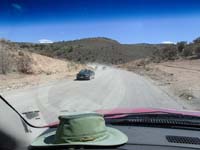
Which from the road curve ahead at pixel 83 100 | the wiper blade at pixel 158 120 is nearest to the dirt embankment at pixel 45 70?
the road curve ahead at pixel 83 100

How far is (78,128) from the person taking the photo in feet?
11.0

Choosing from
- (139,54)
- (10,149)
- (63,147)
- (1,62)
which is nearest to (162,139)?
(63,147)

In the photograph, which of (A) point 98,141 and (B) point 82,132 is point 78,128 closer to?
(B) point 82,132

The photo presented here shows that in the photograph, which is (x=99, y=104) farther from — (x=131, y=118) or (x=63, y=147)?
(x=63, y=147)

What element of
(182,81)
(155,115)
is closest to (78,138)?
(155,115)

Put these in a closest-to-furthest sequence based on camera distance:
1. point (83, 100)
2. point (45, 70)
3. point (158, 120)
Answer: point (158, 120)
point (83, 100)
point (45, 70)

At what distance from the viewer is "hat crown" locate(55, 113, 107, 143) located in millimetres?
3359

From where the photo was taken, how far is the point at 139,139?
3658 mm

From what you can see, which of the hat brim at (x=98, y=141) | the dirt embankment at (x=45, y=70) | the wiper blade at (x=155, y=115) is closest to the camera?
the hat brim at (x=98, y=141)

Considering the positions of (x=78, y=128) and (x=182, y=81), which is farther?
(x=182, y=81)

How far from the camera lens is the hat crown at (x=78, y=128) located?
11.0 ft

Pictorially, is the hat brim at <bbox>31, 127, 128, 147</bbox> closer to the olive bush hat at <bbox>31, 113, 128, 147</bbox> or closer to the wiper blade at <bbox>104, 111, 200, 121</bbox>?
the olive bush hat at <bbox>31, 113, 128, 147</bbox>

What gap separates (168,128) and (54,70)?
199 feet

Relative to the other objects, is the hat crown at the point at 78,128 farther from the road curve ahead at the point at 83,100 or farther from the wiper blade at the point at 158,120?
the road curve ahead at the point at 83,100
